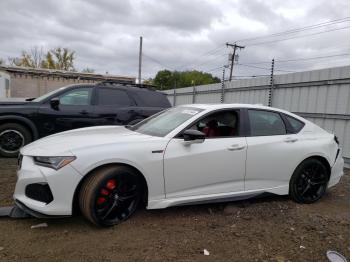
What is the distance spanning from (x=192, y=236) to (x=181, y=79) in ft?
193

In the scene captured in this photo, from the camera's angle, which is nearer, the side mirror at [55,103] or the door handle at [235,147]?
the door handle at [235,147]

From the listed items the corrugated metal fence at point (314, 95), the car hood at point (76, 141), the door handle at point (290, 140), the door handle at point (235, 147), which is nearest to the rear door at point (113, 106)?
the car hood at point (76, 141)

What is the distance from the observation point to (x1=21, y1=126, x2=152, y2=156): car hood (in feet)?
11.1

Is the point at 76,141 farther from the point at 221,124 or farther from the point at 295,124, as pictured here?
the point at 295,124

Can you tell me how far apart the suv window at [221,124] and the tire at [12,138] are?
4021 millimetres

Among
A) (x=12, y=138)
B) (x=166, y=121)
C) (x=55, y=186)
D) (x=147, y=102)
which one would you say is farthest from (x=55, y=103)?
(x=55, y=186)

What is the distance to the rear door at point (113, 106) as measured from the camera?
279 inches

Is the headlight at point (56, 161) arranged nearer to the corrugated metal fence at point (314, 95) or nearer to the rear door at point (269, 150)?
the rear door at point (269, 150)

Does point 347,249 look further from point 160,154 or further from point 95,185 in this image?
point 95,185

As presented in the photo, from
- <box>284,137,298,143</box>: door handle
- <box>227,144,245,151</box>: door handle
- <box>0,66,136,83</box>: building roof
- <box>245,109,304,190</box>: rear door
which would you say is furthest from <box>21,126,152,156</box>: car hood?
<box>0,66,136,83</box>: building roof

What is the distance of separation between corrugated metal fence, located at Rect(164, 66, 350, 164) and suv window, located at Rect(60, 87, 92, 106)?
521 centimetres

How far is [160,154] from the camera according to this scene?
3.66 m

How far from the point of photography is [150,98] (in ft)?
25.2

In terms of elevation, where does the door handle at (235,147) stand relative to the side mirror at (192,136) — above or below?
below
